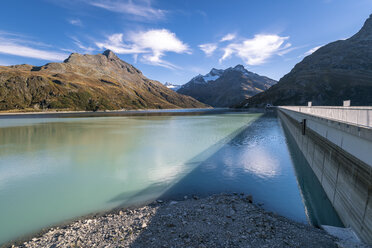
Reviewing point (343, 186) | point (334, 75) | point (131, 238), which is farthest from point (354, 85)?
point (131, 238)

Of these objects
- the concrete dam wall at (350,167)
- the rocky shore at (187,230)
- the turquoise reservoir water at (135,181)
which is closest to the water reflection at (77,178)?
the turquoise reservoir water at (135,181)

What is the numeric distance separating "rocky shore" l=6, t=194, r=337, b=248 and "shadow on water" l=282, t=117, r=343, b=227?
2.83m

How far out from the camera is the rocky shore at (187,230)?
28.6ft

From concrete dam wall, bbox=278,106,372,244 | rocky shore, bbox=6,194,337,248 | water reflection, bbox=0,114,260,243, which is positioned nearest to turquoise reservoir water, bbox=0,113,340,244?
water reflection, bbox=0,114,260,243

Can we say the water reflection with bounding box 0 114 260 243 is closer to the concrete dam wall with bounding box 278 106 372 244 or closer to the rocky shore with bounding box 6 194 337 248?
the rocky shore with bounding box 6 194 337 248

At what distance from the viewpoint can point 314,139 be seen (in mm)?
21562

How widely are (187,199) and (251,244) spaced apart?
6.36m

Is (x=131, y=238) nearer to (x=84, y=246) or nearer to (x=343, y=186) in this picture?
(x=84, y=246)

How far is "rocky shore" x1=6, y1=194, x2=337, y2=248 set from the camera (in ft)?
28.6

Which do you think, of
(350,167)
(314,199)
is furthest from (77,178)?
(350,167)

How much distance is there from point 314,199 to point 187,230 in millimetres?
11595

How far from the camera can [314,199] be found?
15352mm

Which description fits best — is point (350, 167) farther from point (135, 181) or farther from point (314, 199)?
Result: point (135, 181)

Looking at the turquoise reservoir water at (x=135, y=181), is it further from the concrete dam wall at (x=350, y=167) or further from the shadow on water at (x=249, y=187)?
the concrete dam wall at (x=350, y=167)
